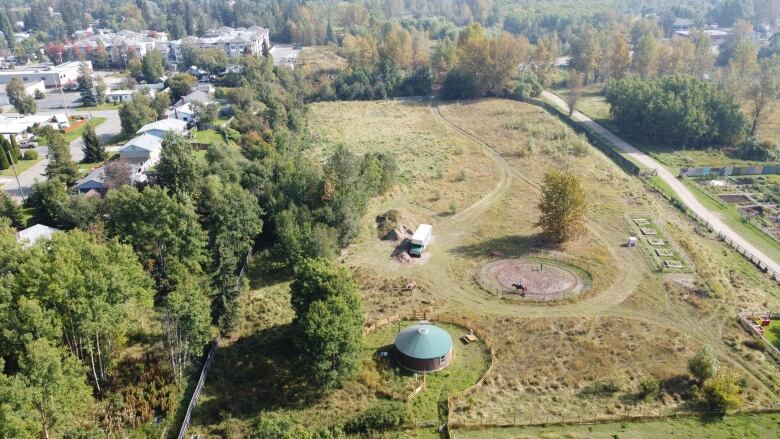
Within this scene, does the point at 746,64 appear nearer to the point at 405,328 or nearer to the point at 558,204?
the point at 558,204

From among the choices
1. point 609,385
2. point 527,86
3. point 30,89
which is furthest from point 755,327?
point 30,89

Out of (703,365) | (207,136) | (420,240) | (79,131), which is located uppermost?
(207,136)

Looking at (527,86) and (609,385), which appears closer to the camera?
(609,385)

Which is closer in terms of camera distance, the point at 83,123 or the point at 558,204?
the point at 558,204

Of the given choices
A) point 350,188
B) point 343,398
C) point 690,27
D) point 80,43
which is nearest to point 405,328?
point 343,398

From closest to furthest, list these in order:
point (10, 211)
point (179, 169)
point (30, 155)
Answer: point (10, 211) → point (179, 169) → point (30, 155)

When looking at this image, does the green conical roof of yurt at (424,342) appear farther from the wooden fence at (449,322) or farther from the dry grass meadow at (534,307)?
the dry grass meadow at (534,307)

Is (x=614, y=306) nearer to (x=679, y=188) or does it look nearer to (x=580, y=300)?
(x=580, y=300)
